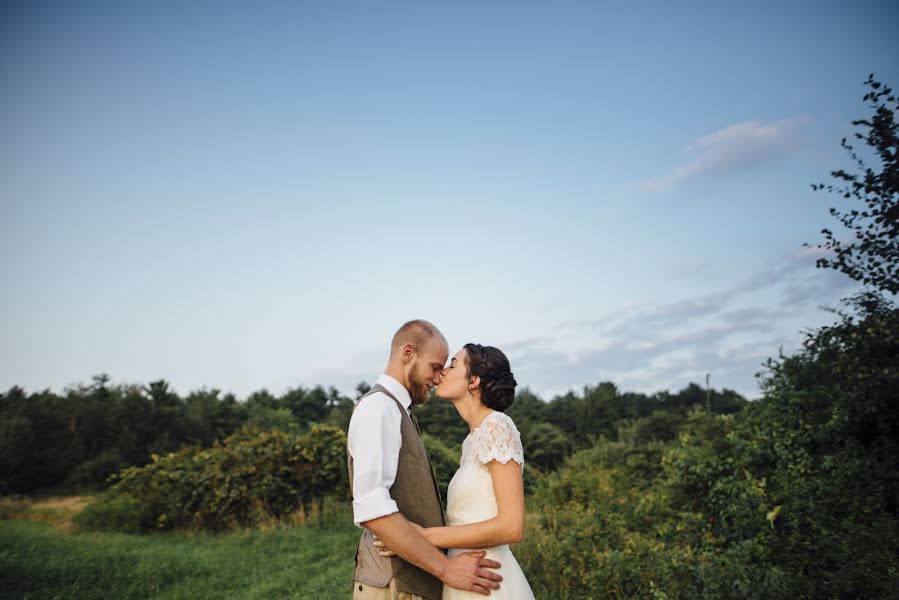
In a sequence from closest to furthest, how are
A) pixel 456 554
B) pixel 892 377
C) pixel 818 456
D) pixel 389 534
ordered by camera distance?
→ pixel 389 534 < pixel 456 554 < pixel 892 377 < pixel 818 456

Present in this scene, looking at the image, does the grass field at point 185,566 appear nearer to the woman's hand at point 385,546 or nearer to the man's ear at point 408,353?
the woman's hand at point 385,546

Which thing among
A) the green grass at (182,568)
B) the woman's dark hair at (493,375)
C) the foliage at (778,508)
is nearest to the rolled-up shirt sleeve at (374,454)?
the woman's dark hair at (493,375)

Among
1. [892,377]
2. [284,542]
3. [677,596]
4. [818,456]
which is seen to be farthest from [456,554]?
[284,542]

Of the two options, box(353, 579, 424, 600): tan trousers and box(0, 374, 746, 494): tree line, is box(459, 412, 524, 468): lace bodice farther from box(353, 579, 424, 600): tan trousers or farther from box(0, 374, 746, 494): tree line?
box(0, 374, 746, 494): tree line

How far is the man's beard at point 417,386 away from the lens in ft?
8.98

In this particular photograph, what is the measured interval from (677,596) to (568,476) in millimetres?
7428

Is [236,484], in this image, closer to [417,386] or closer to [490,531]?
[417,386]

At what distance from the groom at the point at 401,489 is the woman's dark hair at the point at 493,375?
0.80 feet

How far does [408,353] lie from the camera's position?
275 centimetres

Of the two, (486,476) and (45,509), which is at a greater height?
(486,476)

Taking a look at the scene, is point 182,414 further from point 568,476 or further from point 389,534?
point 389,534

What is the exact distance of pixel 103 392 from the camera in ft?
73.4

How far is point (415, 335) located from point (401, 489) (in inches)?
29.5

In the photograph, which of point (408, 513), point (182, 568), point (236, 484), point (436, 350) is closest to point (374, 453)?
point (408, 513)
